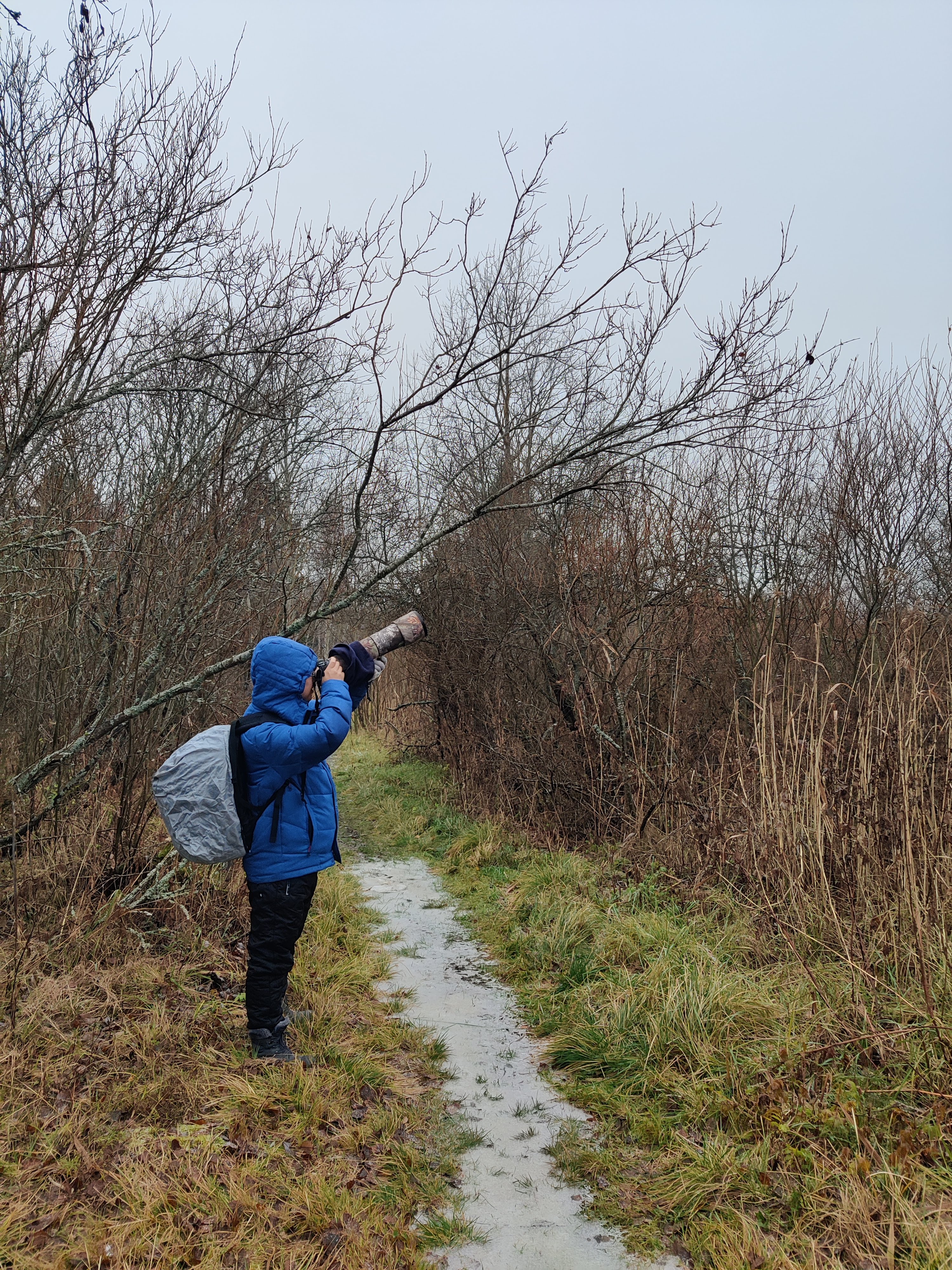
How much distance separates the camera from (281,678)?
11.3 ft

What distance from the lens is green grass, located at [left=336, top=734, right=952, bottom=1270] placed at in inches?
94.2

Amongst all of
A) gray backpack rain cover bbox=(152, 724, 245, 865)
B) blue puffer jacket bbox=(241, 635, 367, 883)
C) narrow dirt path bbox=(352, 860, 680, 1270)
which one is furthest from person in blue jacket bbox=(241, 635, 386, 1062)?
narrow dirt path bbox=(352, 860, 680, 1270)

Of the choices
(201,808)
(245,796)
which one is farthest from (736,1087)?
(201,808)

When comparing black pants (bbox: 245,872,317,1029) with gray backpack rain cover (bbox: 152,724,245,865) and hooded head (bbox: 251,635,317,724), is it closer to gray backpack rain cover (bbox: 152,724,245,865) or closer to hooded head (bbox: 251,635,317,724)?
gray backpack rain cover (bbox: 152,724,245,865)

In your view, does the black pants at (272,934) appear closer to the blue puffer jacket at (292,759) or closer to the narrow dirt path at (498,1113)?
the blue puffer jacket at (292,759)

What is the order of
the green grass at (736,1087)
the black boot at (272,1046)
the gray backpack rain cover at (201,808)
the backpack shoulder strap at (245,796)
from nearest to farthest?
1. the green grass at (736,1087)
2. the gray backpack rain cover at (201,808)
3. the backpack shoulder strap at (245,796)
4. the black boot at (272,1046)

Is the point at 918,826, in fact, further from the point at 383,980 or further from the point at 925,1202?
the point at 383,980

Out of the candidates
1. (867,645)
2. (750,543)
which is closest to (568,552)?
(750,543)

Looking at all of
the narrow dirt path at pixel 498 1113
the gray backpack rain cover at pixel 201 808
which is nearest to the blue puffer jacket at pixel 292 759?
the gray backpack rain cover at pixel 201 808

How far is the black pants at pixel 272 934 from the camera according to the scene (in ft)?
10.8

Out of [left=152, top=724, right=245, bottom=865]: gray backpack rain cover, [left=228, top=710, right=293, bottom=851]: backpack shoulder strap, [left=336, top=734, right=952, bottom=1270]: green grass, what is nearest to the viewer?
[left=336, top=734, right=952, bottom=1270]: green grass

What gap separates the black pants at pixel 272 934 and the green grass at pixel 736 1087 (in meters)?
1.32

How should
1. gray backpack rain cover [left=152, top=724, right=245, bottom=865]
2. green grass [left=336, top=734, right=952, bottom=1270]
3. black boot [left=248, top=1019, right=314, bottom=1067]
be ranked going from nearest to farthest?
1. green grass [left=336, top=734, right=952, bottom=1270]
2. gray backpack rain cover [left=152, top=724, right=245, bottom=865]
3. black boot [left=248, top=1019, right=314, bottom=1067]

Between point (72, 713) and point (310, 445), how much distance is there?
4.44m
